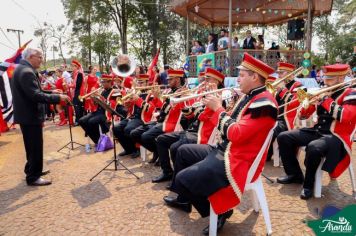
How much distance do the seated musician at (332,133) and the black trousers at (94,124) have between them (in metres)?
4.46

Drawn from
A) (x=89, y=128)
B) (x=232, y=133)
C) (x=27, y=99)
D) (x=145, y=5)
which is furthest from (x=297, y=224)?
(x=145, y=5)

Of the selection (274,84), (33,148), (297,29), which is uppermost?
(297,29)

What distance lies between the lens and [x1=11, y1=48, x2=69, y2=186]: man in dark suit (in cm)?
448

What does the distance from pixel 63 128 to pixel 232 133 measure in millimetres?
8628

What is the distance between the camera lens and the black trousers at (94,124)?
698 centimetres

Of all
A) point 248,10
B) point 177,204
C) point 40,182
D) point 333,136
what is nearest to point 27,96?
point 40,182

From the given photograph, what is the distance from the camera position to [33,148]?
4691mm

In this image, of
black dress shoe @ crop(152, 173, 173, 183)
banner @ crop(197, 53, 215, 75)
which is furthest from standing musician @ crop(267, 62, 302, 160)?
banner @ crop(197, 53, 215, 75)

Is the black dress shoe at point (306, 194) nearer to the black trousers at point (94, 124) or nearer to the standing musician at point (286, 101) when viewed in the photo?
the standing musician at point (286, 101)

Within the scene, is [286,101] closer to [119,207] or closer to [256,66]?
[256,66]

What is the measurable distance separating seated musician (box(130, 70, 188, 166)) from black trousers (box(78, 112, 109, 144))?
1.71 m

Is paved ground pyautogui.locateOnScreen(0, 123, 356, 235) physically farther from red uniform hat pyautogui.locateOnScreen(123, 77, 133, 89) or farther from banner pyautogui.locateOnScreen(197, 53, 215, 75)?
banner pyautogui.locateOnScreen(197, 53, 215, 75)

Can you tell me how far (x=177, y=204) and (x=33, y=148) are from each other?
252cm

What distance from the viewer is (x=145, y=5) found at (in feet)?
88.6
